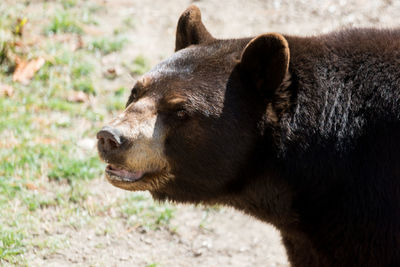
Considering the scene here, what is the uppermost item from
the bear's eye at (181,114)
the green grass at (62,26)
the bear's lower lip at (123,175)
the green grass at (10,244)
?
the bear's eye at (181,114)

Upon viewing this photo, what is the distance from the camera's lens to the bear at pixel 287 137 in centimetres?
397

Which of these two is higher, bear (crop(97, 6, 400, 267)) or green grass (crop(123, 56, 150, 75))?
bear (crop(97, 6, 400, 267))

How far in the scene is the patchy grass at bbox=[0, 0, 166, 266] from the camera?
18.6 ft

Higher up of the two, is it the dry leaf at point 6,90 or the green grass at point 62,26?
the green grass at point 62,26

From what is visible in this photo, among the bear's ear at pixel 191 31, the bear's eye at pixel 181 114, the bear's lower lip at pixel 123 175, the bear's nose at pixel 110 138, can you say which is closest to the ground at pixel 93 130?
the bear's lower lip at pixel 123 175

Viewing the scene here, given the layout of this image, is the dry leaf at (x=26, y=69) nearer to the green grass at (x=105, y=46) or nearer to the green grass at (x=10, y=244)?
the green grass at (x=105, y=46)

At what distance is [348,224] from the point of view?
4012 mm

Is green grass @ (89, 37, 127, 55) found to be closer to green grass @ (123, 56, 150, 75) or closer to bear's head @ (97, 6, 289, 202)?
green grass @ (123, 56, 150, 75)

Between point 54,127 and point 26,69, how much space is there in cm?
123

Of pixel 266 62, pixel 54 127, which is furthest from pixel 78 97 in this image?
pixel 266 62

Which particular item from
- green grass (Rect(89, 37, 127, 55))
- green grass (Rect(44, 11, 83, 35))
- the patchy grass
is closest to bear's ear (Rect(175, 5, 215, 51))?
the patchy grass

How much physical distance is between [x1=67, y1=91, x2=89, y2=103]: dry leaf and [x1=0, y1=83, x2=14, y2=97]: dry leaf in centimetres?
67

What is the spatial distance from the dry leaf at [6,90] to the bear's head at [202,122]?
3.68 metres

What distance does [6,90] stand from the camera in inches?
294
